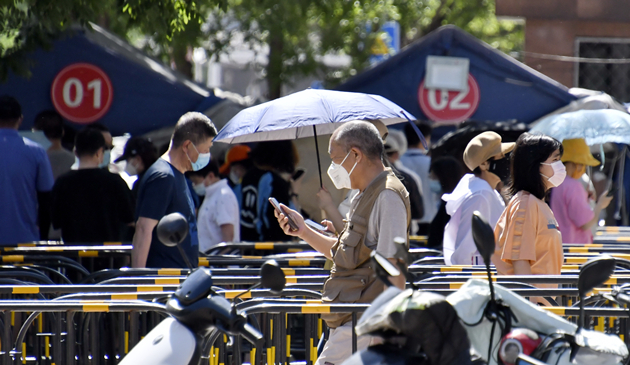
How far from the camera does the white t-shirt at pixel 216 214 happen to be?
25.5ft

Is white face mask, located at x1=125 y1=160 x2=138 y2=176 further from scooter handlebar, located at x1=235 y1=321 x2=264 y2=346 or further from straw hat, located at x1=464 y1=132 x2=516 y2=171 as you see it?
scooter handlebar, located at x1=235 y1=321 x2=264 y2=346

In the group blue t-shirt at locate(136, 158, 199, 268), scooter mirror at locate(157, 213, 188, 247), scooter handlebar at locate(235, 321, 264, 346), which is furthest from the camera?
blue t-shirt at locate(136, 158, 199, 268)

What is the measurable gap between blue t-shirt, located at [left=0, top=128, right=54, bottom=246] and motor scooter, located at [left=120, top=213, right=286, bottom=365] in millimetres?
4757

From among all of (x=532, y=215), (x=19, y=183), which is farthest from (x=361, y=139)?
(x=19, y=183)

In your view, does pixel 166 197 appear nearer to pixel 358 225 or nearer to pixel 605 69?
pixel 358 225

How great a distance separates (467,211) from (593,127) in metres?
3.11

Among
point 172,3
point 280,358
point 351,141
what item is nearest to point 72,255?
point 172,3

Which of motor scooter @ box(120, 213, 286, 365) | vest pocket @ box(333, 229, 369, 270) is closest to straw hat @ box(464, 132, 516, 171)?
vest pocket @ box(333, 229, 369, 270)

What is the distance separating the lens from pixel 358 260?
157 inches

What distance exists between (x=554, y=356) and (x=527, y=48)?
42.9 feet

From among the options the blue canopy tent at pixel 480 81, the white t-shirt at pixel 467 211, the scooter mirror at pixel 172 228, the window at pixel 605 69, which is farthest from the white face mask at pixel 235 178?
the window at pixel 605 69

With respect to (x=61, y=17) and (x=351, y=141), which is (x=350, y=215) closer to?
(x=351, y=141)

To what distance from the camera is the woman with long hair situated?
4.66 m

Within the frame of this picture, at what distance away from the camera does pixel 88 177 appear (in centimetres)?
703
